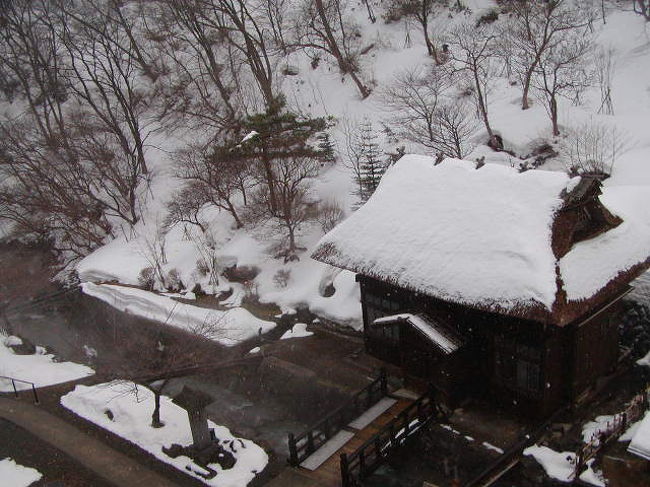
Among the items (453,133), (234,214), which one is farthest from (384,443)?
(234,214)

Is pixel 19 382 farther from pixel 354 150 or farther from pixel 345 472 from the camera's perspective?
pixel 354 150

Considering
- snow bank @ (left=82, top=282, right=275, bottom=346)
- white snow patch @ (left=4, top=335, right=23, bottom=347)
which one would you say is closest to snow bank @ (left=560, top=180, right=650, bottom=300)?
snow bank @ (left=82, top=282, right=275, bottom=346)

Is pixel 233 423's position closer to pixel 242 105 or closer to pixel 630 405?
pixel 630 405

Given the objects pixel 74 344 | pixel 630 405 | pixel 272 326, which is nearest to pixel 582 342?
pixel 630 405

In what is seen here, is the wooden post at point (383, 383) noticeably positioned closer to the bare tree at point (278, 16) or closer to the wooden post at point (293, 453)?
the wooden post at point (293, 453)

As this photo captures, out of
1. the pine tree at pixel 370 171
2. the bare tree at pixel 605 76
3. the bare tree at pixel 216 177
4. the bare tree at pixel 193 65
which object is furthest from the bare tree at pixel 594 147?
the bare tree at pixel 193 65

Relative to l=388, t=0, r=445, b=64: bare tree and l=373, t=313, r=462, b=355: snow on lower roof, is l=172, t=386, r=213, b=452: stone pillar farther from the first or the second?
l=388, t=0, r=445, b=64: bare tree
